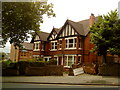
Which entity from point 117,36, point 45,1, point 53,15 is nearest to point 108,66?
point 117,36

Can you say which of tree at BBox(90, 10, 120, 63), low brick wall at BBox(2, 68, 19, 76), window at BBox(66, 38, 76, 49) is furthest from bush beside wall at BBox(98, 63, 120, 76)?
low brick wall at BBox(2, 68, 19, 76)

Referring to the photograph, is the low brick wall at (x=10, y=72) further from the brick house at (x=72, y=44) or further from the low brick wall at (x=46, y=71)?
the brick house at (x=72, y=44)

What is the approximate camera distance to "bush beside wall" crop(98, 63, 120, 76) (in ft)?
55.3

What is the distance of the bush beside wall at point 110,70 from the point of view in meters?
16.9

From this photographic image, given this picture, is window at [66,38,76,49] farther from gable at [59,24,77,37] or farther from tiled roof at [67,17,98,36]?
tiled roof at [67,17,98,36]

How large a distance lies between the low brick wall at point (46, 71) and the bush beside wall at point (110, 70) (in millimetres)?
5516

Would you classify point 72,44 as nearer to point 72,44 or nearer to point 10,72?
point 72,44

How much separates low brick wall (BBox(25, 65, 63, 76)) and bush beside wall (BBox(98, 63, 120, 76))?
5516 millimetres

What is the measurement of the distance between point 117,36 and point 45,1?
9.76 m

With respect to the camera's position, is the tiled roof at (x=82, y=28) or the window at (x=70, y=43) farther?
the tiled roof at (x=82, y=28)

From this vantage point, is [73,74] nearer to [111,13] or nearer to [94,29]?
[94,29]

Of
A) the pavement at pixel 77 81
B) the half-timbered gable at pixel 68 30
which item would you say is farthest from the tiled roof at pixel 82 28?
the pavement at pixel 77 81

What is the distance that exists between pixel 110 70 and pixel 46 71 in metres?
8.56

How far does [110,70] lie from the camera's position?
55.9ft
